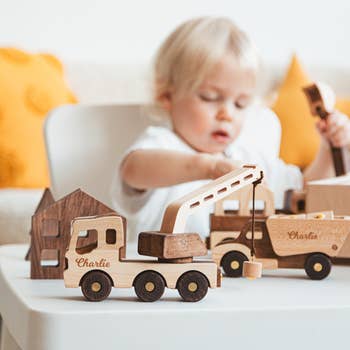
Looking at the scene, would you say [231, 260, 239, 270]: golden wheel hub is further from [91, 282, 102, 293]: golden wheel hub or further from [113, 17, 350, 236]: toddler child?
[113, 17, 350, 236]: toddler child

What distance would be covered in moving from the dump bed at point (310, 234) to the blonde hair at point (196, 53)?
2.02 feet

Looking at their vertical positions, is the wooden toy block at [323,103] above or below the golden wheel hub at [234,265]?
above

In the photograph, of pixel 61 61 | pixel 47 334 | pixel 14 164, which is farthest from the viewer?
pixel 61 61

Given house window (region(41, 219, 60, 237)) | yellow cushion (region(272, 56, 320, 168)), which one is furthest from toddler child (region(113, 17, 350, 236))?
yellow cushion (region(272, 56, 320, 168))

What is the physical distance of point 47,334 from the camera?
1.75ft

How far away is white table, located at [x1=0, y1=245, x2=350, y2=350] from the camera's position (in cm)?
54

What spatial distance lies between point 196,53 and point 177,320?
84 cm

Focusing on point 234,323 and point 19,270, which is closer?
point 234,323

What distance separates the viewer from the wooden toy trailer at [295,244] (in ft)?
2.35

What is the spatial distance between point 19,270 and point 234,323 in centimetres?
25

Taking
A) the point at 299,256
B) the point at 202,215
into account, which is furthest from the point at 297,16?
the point at 299,256

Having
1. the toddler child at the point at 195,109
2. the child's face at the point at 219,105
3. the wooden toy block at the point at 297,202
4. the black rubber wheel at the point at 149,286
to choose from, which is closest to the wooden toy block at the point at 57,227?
the black rubber wheel at the point at 149,286

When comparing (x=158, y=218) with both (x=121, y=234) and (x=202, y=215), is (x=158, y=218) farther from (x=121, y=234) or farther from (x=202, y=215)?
(x=121, y=234)

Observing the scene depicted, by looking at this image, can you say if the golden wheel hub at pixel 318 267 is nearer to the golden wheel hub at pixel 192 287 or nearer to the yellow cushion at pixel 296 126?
the golden wheel hub at pixel 192 287
